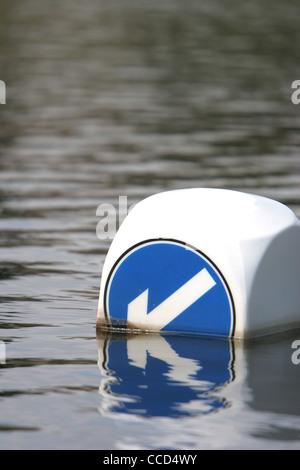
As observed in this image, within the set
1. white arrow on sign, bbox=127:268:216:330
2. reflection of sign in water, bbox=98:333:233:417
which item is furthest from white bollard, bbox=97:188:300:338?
reflection of sign in water, bbox=98:333:233:417

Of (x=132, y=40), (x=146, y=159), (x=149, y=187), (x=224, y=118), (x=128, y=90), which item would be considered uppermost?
(x=132, y=40)

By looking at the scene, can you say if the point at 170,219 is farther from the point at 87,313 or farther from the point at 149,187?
the point at 149,187

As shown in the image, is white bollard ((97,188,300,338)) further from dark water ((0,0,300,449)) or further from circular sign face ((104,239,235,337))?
dark water ((0,0,300,449))

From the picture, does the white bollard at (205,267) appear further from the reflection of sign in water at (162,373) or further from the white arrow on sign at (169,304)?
the reflection of sign in water at (162,373)

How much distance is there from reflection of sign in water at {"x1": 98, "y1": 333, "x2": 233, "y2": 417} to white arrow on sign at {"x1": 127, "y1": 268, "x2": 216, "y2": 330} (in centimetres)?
9

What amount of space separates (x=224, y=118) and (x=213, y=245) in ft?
38.9

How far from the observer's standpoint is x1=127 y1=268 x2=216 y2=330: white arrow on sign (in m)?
6.38

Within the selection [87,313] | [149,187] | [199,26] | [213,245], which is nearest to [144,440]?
[213,245]

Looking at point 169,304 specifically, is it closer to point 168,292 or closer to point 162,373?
point 168,292

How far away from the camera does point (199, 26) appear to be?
37406mm

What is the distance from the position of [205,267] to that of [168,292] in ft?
0.92

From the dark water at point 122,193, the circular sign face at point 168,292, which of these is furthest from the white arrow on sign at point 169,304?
the dark water at point 122,193

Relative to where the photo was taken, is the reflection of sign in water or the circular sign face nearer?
the reflection of sign in water
